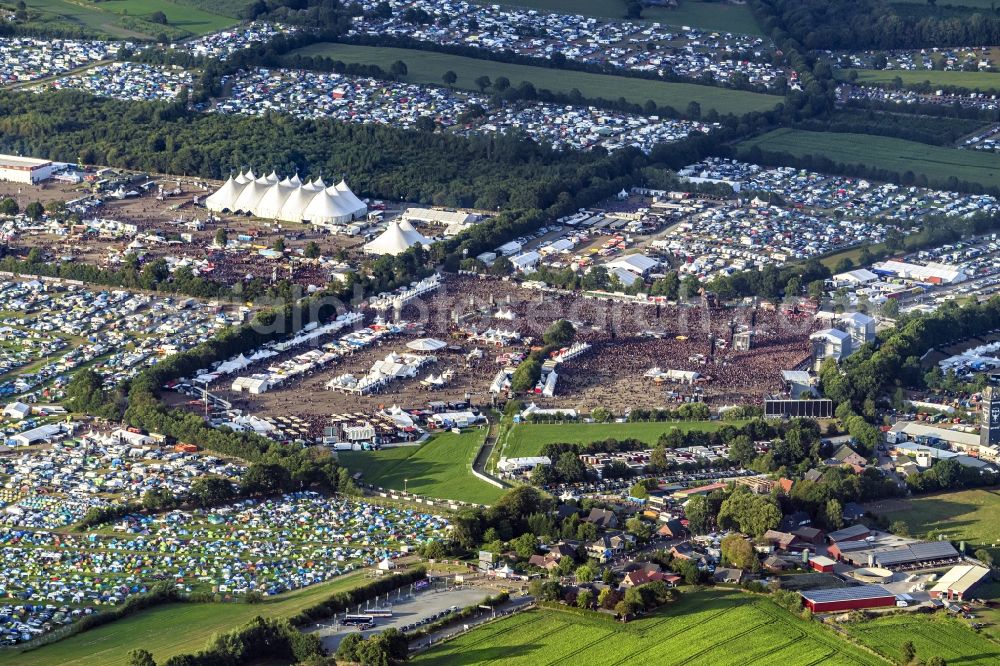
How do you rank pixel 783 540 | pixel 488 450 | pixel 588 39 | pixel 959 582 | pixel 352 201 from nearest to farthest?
pixel 959 582 < pixel 783 540 < pixel 488 450 < pixel 352 201 < pixel 588 39

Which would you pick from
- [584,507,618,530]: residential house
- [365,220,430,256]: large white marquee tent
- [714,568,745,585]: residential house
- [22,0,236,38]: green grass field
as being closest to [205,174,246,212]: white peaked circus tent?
[365,220,430,256]: large white marquee tent

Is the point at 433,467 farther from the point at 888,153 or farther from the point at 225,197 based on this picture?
the point at 888,153

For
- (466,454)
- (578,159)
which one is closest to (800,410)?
(466,454)

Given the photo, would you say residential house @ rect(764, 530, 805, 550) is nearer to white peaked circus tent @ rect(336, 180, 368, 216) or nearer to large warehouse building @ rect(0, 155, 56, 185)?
white peaked circus tent @ rect(336, 180, 368, 216)

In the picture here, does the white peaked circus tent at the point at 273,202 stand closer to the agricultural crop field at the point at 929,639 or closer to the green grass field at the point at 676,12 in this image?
the green grass field at the point at 676,12

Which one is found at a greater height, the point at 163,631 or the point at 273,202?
the point at 273,202

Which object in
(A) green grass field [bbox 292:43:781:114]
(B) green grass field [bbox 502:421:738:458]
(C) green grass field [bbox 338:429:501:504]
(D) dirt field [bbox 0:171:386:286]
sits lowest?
(C) green grass field [bbox 338:429:501:504]

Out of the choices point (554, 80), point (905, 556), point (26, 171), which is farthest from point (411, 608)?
point (554, 80)
